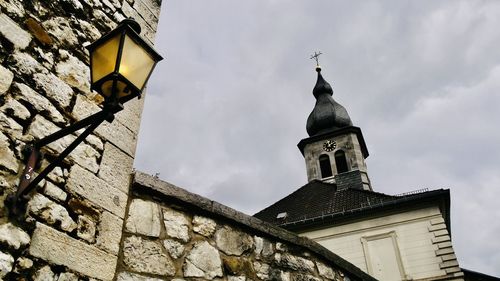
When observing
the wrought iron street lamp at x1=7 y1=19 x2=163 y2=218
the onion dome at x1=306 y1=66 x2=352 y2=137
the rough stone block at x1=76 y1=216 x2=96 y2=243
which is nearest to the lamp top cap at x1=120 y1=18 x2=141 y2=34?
the wrought iron street lamp at x1=7 y1=19 x2=163 y2=218

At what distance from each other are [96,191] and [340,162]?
70.8ft

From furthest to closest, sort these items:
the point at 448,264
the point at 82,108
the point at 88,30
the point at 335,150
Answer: the point at 335,150
the point at 448,264
the point at 88,30
the point at 82,108

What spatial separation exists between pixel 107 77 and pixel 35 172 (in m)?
0.59

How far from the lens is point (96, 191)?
2352 millimetres

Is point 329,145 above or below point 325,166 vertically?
above

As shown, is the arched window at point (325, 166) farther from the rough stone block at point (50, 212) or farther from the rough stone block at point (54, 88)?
the rough stone block at point (50, 212)

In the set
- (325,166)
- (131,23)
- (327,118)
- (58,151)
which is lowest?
(58,151)

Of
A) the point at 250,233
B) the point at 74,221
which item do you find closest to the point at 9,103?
the point at 74,221

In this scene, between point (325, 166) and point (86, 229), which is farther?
point (325, 166)

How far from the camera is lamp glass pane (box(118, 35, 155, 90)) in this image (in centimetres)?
199

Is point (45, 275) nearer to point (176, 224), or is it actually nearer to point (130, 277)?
point (130, 277)

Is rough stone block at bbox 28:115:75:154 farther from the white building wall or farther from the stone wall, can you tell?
the white building wall

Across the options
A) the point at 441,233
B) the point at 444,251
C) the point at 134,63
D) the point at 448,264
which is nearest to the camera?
the point at 134,63

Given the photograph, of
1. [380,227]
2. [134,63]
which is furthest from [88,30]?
[380,227]
